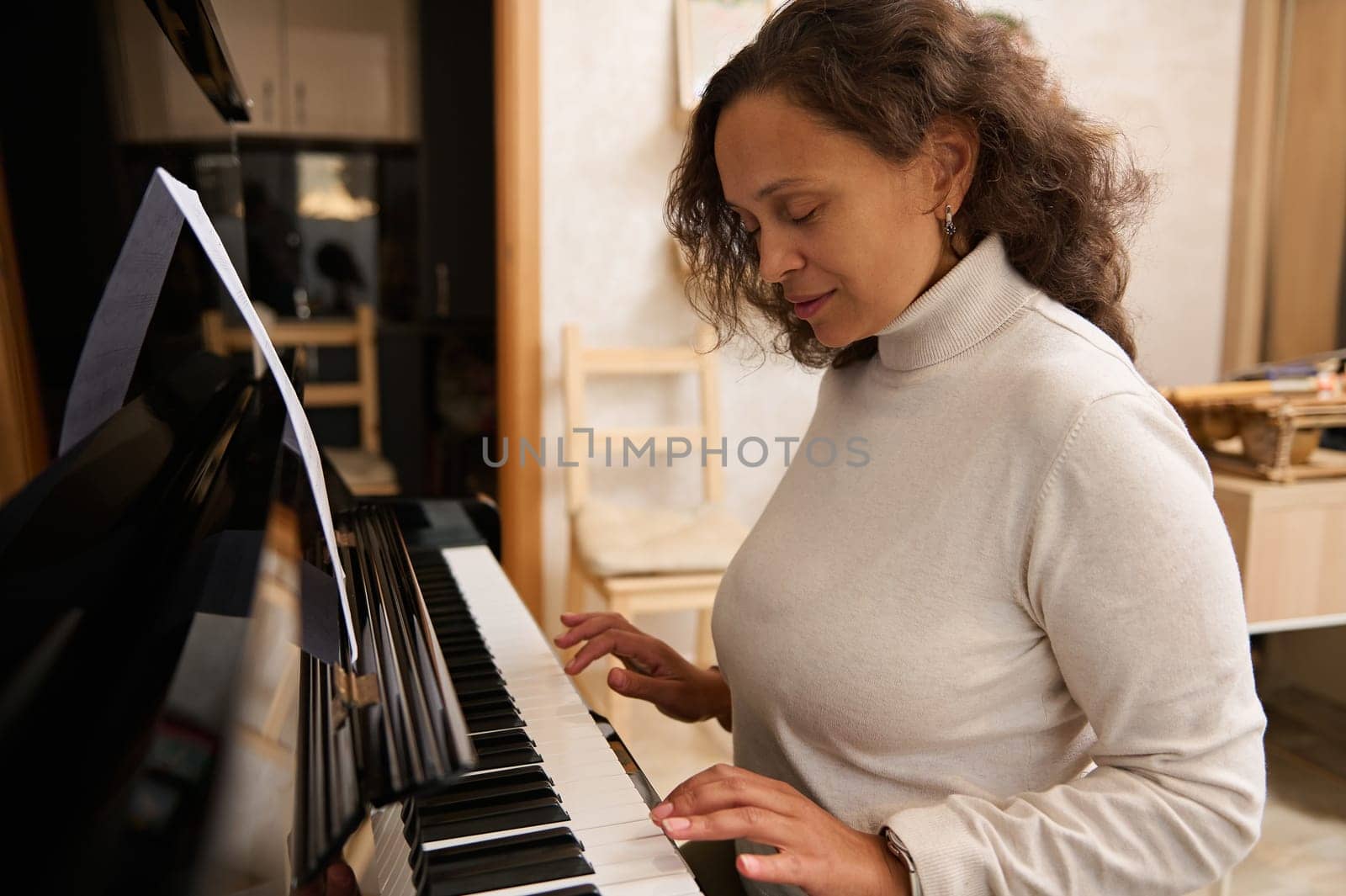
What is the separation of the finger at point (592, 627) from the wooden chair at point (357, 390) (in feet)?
8.67

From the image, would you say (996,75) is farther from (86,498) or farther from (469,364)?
(469,364)

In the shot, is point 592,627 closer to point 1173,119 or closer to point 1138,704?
point 1138,704

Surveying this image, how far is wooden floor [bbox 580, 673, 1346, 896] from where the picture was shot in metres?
1.94

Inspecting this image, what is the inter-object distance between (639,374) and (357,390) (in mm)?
1979

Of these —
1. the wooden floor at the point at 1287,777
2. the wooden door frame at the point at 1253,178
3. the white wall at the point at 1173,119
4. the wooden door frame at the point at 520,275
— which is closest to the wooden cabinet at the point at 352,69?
the wooden door frame at the point at 520,275

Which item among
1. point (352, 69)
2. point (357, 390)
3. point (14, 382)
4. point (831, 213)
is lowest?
point (357, 390)

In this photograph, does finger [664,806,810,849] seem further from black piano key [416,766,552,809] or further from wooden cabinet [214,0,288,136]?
wooden cabinet [214,0,288,136]

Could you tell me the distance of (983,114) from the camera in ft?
2.95

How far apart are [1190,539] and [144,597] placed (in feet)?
2.33

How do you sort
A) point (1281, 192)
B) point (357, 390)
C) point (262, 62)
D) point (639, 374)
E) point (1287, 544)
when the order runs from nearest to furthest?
point (1287, 544), point (639, 374), point (1281, 192), point (357, 390), point (262, 62)

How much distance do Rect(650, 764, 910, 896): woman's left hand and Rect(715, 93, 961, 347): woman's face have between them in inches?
17.8

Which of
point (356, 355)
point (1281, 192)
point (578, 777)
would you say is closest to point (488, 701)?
point (578, 777)

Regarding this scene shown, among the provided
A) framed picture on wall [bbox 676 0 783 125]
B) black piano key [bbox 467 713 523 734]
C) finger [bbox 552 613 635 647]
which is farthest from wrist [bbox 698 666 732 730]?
framed picture on wall [bbox 676 0 783 125]

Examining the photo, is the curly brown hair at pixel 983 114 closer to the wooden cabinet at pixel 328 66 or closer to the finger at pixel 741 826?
the finger at pixel 741 826
